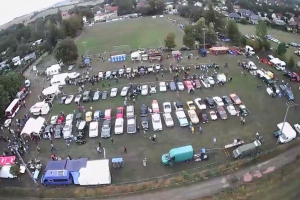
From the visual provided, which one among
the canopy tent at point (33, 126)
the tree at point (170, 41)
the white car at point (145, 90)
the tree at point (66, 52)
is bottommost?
the white car at point (145, 90)

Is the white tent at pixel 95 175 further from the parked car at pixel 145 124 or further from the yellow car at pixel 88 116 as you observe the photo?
the yellow car at pixel 88 116

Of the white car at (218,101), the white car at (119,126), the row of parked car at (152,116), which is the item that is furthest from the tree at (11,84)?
the white car at (218,101)

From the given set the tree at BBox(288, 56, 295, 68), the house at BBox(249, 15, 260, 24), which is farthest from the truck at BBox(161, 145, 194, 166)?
the house at BBox(249, 15, 260, 24)

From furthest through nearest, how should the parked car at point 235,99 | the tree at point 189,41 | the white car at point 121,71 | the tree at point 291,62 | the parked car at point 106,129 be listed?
the tree at point 189,41 → the white car at point 121,71 → the tree at point 291,62 → the parked car at point 235,99 → the parked car at point 106,129

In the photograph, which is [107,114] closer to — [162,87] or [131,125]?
[131,125]

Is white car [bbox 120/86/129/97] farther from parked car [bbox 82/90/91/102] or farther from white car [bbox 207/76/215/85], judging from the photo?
white car [bbox 207/76/215/85]

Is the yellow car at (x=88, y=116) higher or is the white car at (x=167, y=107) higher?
the yellow car at (x=88, y=116)

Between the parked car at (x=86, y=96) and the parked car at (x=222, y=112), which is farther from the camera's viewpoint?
the parked car at (x=86, y=96)

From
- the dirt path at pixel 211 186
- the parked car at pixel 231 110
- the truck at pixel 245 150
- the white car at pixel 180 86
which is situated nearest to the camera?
the dirt path at pixel 211 186

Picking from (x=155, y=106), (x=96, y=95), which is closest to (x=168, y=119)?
(x=155, y=106)
